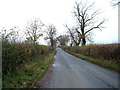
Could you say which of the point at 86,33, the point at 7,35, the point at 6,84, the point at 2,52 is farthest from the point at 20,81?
the point at 86,33

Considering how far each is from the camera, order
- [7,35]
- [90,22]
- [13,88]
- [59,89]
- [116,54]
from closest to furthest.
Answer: [13,88]
[59,89]
[7,35]
[116,54]
[90,22]

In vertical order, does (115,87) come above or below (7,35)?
below

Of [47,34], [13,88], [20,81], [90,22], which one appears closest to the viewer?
[13,88]

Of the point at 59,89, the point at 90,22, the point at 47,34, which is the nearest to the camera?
the point at 59,89

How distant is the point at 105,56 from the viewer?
16156 millimetres

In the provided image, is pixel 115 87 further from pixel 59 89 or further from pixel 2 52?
pixel 2 52

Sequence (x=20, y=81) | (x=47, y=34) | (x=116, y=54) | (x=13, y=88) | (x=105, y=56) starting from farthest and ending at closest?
1. (x=47, y=34)
2. (x=105, y=56)
3. (x=116, y=54)
4. (x=20, y=81)
5. (x=13, y=88)

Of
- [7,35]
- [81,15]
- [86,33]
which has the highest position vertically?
[81,15]

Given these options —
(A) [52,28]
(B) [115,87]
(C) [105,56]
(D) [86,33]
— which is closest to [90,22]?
(D) [86,33]

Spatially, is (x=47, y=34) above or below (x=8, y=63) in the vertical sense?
above

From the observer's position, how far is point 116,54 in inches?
531

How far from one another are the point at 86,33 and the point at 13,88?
127ft

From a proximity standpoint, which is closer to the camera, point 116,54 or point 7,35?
Answer: point 7,35

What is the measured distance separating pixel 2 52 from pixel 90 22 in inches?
1478
